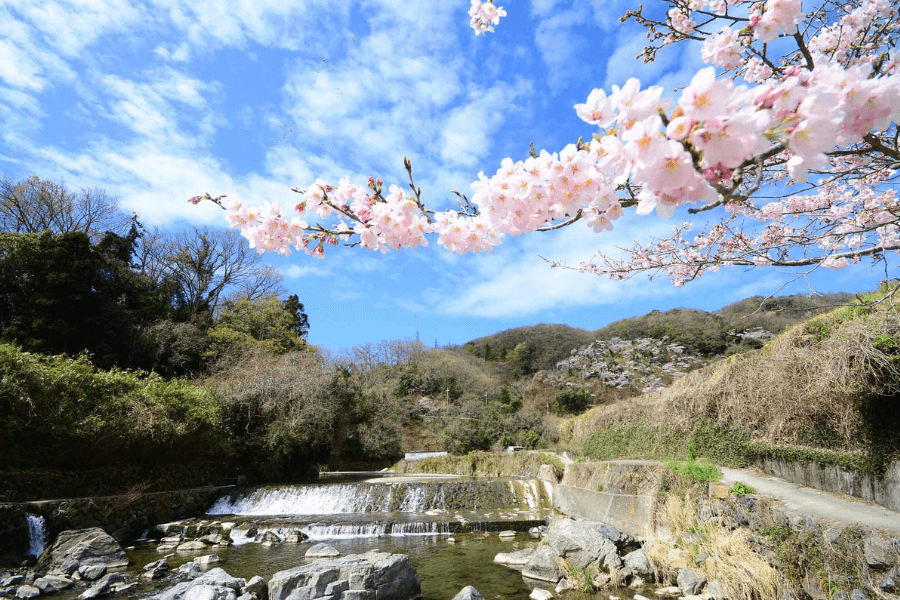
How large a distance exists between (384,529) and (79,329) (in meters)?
13.2

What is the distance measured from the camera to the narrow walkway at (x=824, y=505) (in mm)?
3893

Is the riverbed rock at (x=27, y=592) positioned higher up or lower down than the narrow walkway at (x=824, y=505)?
lower down

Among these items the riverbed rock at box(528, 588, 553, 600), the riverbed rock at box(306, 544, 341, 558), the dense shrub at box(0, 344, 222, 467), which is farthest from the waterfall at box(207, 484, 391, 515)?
the riverbed rock at box(528, 588, 553, 600)

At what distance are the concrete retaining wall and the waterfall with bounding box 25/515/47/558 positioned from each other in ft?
35.7

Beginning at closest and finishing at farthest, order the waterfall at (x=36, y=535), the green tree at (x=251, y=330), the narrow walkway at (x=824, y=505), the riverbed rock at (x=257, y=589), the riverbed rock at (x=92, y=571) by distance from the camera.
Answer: the narrow walkway at (x=824, y=505) → the riverbed rock at (x=257, y=589) → the riverbed rock at (x=92, y=571) → the waterfall at (x=36, y=535) → the green tree at (x=251, y=330)

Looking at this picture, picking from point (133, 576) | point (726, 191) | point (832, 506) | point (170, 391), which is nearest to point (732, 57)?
point (726, 191)

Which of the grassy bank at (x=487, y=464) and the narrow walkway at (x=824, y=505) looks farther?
the grassy bank at (x=487, y=464)

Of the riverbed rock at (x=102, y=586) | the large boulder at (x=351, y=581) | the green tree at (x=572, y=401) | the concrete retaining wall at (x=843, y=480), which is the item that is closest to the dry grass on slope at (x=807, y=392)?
the concrete retaining wall at (x=843, y=480)

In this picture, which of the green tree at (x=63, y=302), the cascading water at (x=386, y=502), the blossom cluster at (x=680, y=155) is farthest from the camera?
the green tree at (x=63, y=302)

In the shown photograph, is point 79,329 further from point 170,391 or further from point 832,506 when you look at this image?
point 832,506

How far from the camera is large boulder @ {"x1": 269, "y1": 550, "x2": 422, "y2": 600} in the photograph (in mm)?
4824

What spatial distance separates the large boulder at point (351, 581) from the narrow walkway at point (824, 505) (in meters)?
4.01

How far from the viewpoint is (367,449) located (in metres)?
20.4

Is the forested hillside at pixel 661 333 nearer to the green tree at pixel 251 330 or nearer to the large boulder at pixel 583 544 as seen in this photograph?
the large boulder at pixel 583 544
